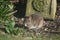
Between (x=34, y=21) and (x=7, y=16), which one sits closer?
(x=34, y=21)

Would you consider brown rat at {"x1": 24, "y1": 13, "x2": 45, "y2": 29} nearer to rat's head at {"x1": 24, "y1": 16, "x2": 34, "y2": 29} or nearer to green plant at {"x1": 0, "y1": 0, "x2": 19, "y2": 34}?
rat's head at {"x1": 24, "y1": 16, "x2": 34, "y2": 29}

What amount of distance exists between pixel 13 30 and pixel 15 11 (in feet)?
6.81

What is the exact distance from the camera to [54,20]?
11211mm

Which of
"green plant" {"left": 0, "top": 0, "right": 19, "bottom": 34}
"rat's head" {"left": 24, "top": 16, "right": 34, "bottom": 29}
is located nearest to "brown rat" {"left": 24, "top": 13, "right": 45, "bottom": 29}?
"rat's head" {"left": 24, "top": 16, "right": 34, "bottom": 29}

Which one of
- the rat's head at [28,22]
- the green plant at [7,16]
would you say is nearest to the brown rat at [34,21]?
the rat's head at [28,22]

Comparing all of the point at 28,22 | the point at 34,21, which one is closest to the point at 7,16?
the point at 28,22

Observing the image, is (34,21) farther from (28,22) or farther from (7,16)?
(7,16)

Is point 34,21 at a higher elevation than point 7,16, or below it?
below

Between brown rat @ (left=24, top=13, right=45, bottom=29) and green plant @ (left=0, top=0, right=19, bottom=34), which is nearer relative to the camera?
green plant @ (left=0, top=0, right=19, bottom=34)

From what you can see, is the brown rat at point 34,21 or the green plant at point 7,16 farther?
the brown rat at point 34,21

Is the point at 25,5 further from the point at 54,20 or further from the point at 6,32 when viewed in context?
the point at 6,32

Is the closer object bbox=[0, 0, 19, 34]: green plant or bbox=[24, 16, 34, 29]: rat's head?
bbox=[0, 0, 19, 34]: green plant

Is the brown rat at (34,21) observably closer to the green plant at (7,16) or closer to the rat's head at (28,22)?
the rat's head at (28,22)

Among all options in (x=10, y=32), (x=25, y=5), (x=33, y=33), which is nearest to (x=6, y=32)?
(x=10, y=32)
